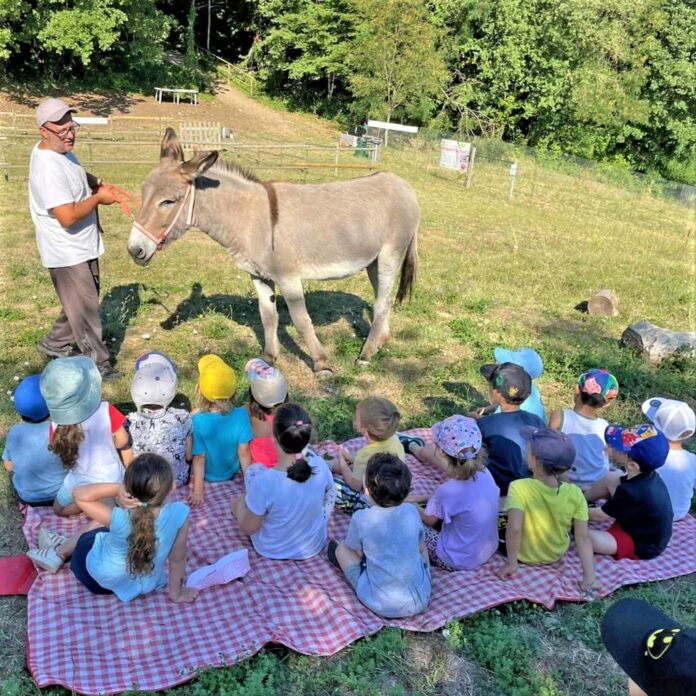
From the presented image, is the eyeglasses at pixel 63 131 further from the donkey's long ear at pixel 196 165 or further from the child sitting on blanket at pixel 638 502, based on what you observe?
the child sitting on blanket at pixel 638 502

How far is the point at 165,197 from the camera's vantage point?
5.93 m

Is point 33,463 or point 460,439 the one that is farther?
point 33,463

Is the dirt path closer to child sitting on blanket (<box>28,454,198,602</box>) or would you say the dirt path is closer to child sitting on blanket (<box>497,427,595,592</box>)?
child sitting on blanket (<box>28,454,198,602</box>)

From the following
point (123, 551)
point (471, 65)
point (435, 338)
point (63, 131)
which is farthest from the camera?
point (471, 65)

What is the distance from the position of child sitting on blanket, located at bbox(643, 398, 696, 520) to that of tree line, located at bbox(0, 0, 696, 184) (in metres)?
29.0

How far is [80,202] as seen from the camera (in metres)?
5.61

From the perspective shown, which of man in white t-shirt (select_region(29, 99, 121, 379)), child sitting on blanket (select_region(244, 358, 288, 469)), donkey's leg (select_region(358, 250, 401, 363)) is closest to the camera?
child sitting on blanket (select_region(244, 358, 288, 469))

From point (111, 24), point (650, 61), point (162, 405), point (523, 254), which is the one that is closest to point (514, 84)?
point (650, 61)

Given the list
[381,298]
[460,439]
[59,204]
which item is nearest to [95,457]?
[460,439]

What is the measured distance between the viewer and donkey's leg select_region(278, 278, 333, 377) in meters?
6.39

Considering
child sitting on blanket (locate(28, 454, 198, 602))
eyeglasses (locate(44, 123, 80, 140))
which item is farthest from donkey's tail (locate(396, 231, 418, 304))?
child sitting on blanket (locate(28, 454, 198, 602))

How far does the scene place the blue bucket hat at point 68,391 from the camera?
3828 mm

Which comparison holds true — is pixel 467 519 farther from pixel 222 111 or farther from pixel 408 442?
pixel 222 111

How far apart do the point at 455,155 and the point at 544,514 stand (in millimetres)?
21640
